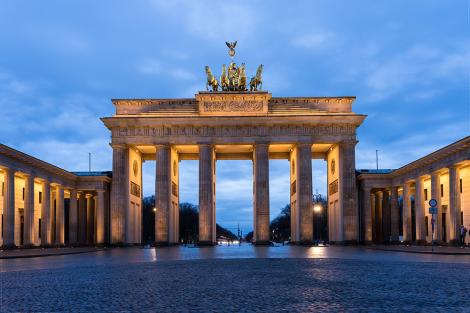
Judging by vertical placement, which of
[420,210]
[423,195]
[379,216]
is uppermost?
[423,195]

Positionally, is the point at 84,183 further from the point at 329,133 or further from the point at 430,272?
the point at 430,272

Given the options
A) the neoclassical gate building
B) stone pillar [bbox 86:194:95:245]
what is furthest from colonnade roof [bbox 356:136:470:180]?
stone pillar [bbox 86:194:95:245]

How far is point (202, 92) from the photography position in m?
63.9

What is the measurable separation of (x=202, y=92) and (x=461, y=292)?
52.3 m

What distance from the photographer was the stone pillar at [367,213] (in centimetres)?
6512

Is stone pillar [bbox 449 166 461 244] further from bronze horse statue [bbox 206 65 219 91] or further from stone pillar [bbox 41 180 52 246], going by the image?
stone pillar [bbox 41 180 52 246]

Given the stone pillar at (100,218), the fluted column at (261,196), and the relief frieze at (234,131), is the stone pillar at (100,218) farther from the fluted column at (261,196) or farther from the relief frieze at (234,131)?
the fluted column at (261,196)

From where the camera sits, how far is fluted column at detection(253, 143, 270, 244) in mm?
62406

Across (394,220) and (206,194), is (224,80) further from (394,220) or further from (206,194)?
(394,220)

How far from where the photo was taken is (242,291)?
542 inches

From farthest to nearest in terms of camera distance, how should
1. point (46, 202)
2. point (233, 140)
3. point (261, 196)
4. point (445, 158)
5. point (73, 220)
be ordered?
point (73, 220) → point (233, 140) → point (261, 196) → point (46, 202) → point (445, 158)

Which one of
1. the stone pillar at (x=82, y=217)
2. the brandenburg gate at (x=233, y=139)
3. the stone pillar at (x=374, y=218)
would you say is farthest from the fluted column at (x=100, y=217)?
the stone pillar at (x=374, y=218)

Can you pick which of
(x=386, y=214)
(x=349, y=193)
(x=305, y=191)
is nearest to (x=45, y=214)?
(x=305, y=191)

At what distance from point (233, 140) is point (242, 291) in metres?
50.0
